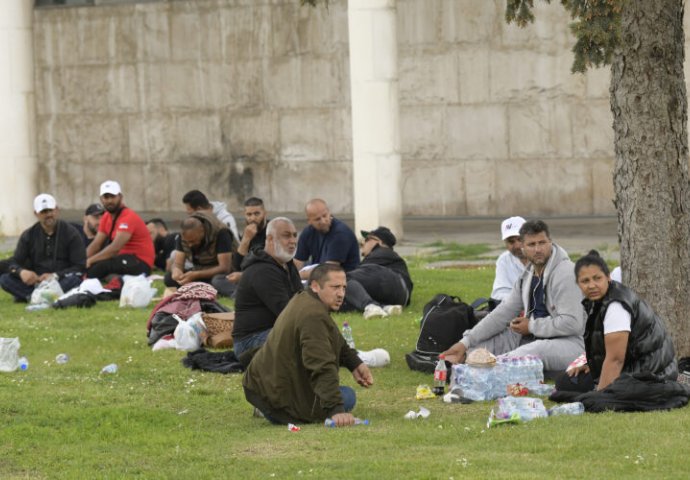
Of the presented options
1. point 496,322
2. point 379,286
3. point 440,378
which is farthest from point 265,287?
point 379,286

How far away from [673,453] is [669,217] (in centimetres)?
355

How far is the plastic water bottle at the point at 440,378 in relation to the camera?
11250 mm

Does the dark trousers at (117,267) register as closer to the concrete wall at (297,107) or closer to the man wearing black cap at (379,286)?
the man wearing black cap at (379,286)

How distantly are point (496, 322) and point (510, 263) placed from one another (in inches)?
64.3

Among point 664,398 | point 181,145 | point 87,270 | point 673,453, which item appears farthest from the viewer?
point 181,145

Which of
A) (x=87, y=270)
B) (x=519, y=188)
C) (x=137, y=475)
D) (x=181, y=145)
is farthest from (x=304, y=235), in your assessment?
(x=181, y=145)

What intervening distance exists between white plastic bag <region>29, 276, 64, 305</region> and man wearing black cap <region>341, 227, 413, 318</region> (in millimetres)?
3404

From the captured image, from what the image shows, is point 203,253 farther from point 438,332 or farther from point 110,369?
point 438,332

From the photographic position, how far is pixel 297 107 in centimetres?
2755

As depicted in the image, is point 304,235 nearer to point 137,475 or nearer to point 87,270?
point 87,270

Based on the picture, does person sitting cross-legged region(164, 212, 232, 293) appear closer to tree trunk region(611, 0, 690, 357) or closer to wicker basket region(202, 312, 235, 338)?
wicker basket region(202, 312, 235, 338)

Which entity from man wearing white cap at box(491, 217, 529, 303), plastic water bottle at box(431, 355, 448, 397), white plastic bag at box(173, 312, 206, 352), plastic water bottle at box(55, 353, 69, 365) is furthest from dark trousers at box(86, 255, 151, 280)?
plastic water bottle at box(431, 355, 448, 397)

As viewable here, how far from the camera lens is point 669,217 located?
11.7 metres

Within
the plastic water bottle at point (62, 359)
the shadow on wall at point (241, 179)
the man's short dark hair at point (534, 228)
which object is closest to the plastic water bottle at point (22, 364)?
the plastic water bottle at point (62, 359)
